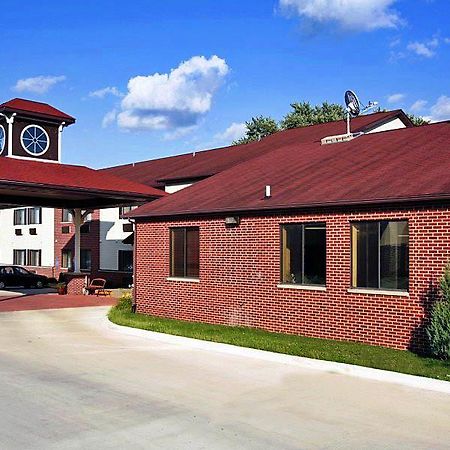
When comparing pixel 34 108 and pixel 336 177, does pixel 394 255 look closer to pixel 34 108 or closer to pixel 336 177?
pixel 336 177

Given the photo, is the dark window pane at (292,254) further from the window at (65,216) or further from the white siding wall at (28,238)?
the white siding wall at (28,238)

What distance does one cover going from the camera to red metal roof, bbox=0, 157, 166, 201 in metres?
23.0

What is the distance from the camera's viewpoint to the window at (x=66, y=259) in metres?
41.0

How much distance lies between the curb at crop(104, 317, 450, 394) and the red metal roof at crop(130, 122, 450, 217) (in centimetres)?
363

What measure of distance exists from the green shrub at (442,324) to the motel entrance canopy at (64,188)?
50.4ft

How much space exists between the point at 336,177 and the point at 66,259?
28401 millimetres

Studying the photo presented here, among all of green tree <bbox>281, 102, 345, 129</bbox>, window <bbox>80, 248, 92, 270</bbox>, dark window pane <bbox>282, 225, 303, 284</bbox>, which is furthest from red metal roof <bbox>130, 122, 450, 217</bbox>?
green tree <bbox>281, 102, 345, 129</bbox>

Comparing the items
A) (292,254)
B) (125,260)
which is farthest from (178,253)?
(125,260)

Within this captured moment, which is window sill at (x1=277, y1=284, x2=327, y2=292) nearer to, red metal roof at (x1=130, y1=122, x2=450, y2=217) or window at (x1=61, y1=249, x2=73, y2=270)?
red metal roof at (x1=130, y1=122, x2=450, y2=217)

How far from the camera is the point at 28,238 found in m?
44.4

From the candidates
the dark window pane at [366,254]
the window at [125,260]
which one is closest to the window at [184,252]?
the dark window pane at [366,254]

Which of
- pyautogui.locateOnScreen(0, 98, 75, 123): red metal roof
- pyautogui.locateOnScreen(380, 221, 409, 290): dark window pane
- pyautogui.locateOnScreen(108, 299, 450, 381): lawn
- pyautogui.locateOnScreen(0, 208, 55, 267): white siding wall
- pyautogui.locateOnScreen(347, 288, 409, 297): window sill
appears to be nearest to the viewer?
pyautogui.locateOnScreen(108, 299, 450, 381): lawn

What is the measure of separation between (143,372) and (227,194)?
8091 mm

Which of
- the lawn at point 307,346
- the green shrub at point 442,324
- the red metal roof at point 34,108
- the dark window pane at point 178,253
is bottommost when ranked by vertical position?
the lawn at point 307,346
